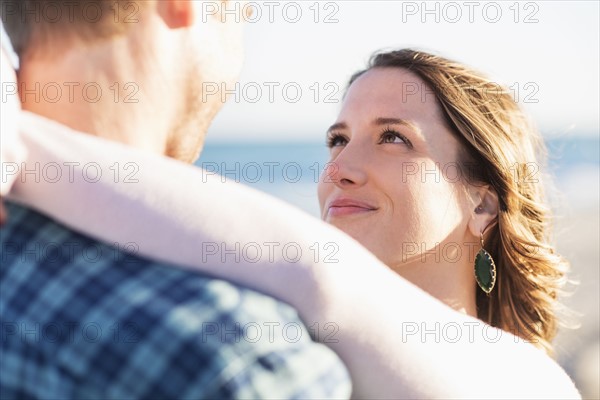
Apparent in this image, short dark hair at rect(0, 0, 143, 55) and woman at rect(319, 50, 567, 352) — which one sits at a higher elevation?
short dark hair at rect(0, 0, 143, 55)

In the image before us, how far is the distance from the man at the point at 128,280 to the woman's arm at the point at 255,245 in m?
0.03

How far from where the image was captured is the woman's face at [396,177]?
3.11m

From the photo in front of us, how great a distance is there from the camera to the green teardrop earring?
332 centimetres

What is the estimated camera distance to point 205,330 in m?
1.16

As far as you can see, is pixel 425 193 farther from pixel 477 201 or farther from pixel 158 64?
pixel 158 64

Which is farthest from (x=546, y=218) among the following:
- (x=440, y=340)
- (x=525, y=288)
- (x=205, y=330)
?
(x=205, y=330)

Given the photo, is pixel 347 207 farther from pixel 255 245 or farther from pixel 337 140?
pixel 255 245

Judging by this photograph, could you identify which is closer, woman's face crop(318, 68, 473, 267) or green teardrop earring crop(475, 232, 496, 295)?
woman's face crop(318, 68, 473, 267)

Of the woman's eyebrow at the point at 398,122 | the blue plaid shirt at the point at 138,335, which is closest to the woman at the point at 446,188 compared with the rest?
the woman's eyebrow at the point at 398,122

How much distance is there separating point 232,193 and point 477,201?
2.16m

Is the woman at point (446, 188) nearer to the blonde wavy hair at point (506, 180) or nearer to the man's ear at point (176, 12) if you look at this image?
the blonde wavy hair at point (506, 180)

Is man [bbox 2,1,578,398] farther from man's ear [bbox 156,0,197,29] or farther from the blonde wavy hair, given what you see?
the blonde wavy hair

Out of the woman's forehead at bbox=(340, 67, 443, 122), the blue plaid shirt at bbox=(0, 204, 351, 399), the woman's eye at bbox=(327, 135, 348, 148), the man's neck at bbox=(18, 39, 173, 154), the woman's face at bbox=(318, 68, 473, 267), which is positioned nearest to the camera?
the blue plaid shirt at bbox=(0, 204, 351, 399)

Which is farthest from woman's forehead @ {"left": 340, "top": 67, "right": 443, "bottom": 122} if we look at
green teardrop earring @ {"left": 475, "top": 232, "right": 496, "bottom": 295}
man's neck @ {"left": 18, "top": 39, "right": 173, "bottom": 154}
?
man's neck @ {"left": 18, "top": 39, "right": 173, "bottom": 154}
